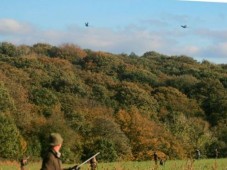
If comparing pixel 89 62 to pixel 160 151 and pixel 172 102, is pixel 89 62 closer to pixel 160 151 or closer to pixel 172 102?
pixel 172 102

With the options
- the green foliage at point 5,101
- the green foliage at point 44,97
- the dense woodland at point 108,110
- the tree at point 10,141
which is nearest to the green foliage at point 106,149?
the dense woodland at point 108,110

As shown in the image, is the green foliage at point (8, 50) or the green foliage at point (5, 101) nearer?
the green foliage at point (5, 101)

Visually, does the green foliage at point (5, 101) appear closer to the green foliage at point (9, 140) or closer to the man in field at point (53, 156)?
the green foliage at point (9, 140)

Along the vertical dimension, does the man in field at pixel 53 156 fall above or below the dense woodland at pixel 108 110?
above

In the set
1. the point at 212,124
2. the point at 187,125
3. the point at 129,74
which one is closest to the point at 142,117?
the point at 187,125

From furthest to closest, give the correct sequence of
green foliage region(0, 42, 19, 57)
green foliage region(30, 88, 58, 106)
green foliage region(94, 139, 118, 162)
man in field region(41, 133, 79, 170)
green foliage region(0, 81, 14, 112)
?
green foliage region(0, 42, 19, 57), green foliage region(30, 88, 58, 106), green foliage region(0, 81, 14, 112), green foliage region(94, 139, 118, 162), man in field region(41, 133, 79, 170)

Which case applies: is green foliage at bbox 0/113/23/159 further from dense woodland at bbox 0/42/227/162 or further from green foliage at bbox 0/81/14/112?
green foliage at bbox 0/81/14/112

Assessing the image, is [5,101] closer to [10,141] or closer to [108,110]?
[10,141]

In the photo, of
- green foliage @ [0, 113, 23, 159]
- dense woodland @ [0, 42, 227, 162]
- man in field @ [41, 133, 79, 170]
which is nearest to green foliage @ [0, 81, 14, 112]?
dense woodland @ [0, 42, 227, 162]

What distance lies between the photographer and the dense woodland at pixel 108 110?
58750mm

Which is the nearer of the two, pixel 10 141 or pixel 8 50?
pixel 10 141

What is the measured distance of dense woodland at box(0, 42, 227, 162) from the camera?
5875cm

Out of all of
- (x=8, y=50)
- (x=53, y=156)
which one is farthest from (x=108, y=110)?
(x=53, y=156)

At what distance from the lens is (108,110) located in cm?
7362
